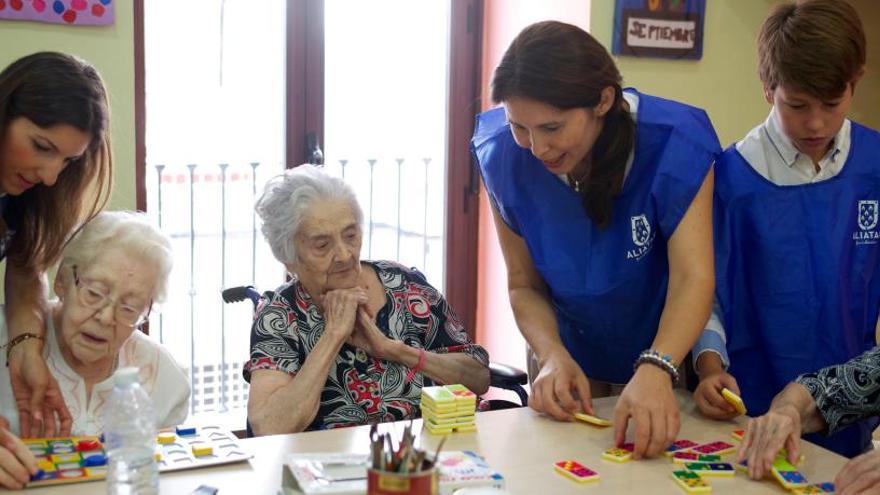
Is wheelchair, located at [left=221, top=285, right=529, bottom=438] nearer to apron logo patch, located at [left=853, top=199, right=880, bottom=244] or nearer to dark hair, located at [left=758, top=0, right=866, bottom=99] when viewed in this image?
apron logo patch, located at [left=853, top=199, right=880, bottom=244]

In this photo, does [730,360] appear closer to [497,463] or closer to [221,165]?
[497,463]

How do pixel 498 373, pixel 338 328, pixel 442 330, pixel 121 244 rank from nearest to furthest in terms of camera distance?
pixel 121 244, pixel 338 328, pixel 442 330, pixel 498 373

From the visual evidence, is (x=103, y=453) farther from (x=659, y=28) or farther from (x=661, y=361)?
(x=659, y=28)

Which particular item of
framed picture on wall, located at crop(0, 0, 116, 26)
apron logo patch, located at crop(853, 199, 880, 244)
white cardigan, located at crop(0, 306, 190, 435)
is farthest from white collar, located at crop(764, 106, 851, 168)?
framed picture on wall, located at crop(0, 0, 116, 26)

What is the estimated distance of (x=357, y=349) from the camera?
2295mm

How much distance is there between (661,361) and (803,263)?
45 cm

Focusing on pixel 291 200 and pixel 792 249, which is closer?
pixel 792 249

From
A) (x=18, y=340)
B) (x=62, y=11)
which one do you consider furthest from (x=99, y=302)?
(x=62, y=11)

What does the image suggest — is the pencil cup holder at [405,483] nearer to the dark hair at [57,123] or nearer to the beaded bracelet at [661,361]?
the beaded bracelet at [661,361]

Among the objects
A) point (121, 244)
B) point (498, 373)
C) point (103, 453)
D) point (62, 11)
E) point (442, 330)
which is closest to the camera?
point (103, 453)

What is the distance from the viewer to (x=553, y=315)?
2158 millimetres

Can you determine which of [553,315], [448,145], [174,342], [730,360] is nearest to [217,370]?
[174,342]

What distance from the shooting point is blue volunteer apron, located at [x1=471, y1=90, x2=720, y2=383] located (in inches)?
77.7

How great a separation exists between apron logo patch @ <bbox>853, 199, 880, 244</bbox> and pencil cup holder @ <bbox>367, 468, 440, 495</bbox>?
1.26 meters
